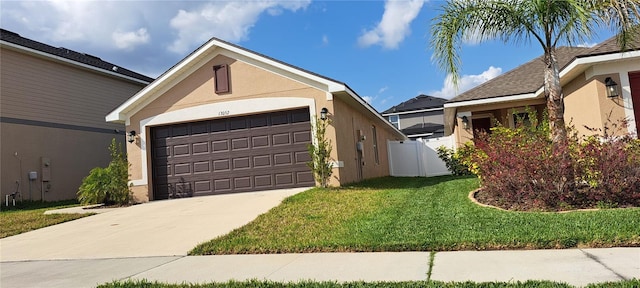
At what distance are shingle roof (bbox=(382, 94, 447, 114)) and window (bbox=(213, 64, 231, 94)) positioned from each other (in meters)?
26.4

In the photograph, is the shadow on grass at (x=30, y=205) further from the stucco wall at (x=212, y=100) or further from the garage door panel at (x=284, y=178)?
the garage door panel at (x=284, y=178)

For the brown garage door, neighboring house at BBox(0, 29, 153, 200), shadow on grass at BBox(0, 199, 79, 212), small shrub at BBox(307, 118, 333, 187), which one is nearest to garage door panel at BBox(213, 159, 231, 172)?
the brown garage door

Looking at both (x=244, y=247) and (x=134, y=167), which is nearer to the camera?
(x=244, y=247)

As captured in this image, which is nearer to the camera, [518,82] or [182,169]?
[182,169]

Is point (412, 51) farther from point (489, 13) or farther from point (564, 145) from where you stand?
point (564, 145)

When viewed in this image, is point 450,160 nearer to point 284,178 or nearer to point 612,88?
point 612,88

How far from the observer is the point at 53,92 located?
16672 mm

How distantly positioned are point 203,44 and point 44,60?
7.96m

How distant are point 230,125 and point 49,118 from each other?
27.2 feet

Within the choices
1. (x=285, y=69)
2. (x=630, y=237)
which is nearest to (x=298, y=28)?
(x=285, y=69)

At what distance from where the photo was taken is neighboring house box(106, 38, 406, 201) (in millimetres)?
12211

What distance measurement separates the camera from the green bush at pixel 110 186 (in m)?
12.8

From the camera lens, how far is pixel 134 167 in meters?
13.5

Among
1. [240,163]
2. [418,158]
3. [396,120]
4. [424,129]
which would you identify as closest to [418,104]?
[396,120]
